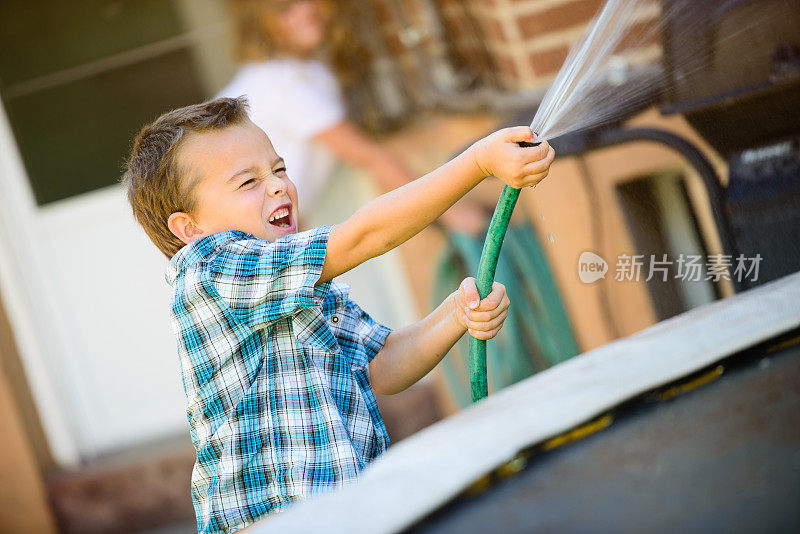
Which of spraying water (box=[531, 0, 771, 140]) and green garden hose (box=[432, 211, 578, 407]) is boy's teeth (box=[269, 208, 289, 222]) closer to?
spraying water (box=[531, 0, 771, 140])

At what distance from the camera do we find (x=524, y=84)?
3.09m

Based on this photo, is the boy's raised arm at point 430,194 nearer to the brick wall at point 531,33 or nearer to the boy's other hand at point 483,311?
the boy's other hand at point 483,311

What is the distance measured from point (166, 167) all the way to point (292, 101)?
5.77 ft

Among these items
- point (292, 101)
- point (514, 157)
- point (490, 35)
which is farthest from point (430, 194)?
point (292, 101)

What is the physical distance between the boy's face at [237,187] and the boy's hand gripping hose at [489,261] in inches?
13.3

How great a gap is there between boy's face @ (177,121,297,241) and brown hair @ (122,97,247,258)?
18 mm

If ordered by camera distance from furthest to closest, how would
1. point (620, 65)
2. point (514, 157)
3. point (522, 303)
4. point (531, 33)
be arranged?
1. point (522, 303)
2. point (531, 33)
3. point (620, 65)
4. point (514, 157)

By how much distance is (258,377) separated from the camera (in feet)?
5.00

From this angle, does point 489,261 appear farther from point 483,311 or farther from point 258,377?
point 258,377

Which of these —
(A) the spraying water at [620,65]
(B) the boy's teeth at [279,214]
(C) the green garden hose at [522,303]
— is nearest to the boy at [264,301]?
(B) the boy's teeth at [279,214]

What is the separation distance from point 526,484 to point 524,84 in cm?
218

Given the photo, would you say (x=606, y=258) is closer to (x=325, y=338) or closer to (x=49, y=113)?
(x=325, y=338)

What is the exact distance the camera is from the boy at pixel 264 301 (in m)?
1.45

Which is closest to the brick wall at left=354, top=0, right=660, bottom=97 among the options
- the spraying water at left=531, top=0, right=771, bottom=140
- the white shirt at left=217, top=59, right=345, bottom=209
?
the spraying water at left=531, top=0, right=771, bottom=140
